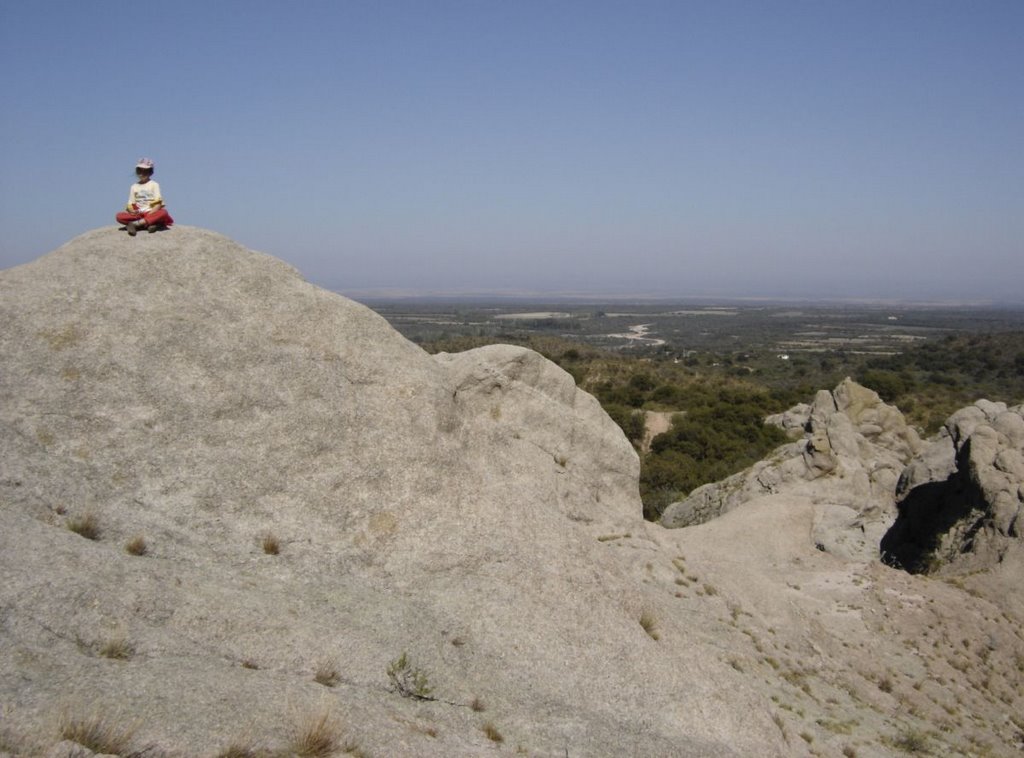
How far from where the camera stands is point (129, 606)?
7.16 meters

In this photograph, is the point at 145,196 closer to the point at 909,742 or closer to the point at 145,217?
the point at 145,217

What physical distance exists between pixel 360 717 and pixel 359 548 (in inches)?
124

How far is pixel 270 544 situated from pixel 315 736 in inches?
142

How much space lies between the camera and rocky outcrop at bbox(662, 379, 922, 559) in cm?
2500

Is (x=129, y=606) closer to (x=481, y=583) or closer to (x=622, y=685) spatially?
(x=481, y=583)

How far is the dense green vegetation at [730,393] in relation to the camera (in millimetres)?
43125

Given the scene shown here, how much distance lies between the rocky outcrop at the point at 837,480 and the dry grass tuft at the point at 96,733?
865 inches

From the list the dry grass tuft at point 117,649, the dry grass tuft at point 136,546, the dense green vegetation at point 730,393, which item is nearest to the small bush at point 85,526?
the dry grass tuft at point 136,546

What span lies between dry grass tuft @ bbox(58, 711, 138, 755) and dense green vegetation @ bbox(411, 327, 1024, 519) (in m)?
33.5

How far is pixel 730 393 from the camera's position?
186 feet

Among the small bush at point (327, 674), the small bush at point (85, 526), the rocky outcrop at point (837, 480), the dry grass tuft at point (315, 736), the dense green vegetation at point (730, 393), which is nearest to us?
the dry grass tuft at point (315, 736)

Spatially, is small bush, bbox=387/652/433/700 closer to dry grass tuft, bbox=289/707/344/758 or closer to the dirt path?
dry grass tuft, bbox=289/707/344/758

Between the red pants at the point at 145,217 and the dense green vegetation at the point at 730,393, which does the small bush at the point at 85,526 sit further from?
the dense green vegetation at the point at 730,393

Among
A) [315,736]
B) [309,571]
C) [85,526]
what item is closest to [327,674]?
[315,736]
